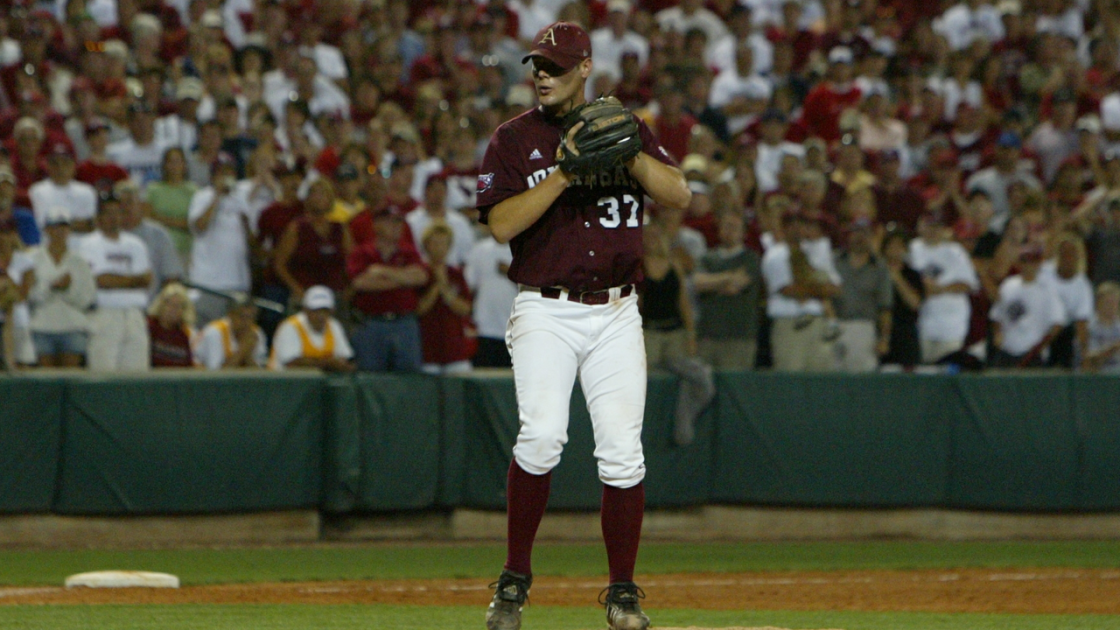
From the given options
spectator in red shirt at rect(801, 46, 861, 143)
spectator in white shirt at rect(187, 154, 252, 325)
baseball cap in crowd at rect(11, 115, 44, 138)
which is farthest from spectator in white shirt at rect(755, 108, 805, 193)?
baseball cap in crowd at rect(11, 115, 44, 138)

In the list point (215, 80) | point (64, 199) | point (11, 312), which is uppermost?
point (215, 80)

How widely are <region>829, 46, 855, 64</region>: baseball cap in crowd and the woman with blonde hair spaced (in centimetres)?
736

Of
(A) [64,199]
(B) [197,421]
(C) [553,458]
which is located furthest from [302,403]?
(C) [553,458]

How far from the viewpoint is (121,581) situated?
7680 mm

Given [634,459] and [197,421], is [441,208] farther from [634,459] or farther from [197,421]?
[634,459]

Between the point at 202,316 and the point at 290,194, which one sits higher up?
the point at 290,194

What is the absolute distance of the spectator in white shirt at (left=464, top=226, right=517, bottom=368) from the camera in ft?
37.9

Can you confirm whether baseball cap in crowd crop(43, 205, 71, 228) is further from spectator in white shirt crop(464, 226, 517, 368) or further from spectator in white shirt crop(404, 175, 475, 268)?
spectator in white shirt crop(464, 226, 517, 368)

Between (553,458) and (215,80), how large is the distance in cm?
895

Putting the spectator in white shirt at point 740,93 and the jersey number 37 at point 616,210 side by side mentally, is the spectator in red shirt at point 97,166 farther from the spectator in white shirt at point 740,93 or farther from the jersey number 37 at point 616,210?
the jersey number 37 at point 616,210

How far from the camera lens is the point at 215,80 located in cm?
1332

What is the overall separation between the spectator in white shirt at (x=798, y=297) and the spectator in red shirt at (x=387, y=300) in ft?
8.75

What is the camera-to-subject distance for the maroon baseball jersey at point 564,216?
5262mm

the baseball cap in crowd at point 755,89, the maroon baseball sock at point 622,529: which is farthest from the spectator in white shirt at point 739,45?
the maroon baseball sock at point 622,529
